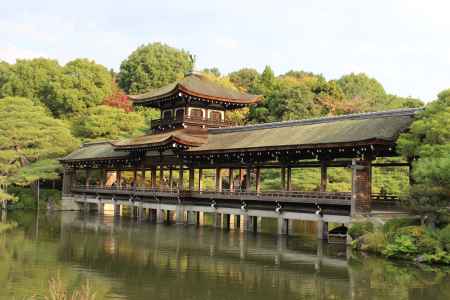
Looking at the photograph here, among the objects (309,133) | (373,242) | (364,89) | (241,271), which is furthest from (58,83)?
(241,271)

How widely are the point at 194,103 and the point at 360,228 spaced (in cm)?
2061

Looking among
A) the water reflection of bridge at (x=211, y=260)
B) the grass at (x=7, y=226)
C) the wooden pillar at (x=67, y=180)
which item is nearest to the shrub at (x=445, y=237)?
the water reflection of bridge at (x=211, y=260)

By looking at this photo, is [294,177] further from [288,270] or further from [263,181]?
[288,270]

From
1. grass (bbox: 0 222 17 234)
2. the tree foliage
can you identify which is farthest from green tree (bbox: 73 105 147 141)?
grass (bbox: 0 222 17 234)

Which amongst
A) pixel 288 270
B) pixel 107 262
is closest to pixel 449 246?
pixel 288 270

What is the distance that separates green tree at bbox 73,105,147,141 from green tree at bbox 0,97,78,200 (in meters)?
4.81

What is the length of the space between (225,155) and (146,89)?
188ft

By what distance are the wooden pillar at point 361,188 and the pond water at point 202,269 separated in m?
2.29

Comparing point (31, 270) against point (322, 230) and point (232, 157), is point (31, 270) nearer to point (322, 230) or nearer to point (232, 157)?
point (322, 230)

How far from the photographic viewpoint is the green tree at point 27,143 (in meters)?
49.5

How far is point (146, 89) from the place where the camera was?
9244cm

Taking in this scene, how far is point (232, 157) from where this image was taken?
37.8 meters

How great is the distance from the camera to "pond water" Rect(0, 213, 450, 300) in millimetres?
17281

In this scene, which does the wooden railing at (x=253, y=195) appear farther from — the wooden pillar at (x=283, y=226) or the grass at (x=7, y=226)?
the grass at (x=7, y=226)
